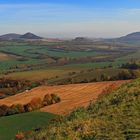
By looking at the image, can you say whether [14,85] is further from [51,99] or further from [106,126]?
[106,126]

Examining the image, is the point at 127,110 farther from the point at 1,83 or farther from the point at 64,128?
the point at 1,83

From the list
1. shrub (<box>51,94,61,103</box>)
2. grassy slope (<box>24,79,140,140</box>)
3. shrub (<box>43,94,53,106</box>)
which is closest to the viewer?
grassy slope (<box>24,79,140,140</box>)

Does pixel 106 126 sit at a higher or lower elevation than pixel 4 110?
higher

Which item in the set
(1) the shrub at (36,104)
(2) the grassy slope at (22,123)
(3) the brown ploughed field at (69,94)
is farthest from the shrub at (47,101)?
(2) the grassy slope at (22,123)

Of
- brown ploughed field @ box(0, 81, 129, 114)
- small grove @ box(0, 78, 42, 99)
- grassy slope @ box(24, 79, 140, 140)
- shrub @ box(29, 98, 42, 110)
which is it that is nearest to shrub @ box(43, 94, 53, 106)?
shrub @ box(29, 98, 42, 110)

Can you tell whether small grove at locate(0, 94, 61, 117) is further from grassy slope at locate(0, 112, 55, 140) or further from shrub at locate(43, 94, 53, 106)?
grassy slope at locate(0, 112, 55, 140)

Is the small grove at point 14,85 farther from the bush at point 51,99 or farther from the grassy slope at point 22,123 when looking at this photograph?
the grassy slope at point 22,123

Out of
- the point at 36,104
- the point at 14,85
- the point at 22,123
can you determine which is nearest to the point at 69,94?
the point at 36,104

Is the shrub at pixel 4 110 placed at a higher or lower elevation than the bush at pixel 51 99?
lower

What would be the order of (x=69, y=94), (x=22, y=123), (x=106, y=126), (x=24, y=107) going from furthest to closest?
1. (x=69, y=94)
2. (x=24, y=107)
3. (x=22, y=123)
4. (x=106, y=126)

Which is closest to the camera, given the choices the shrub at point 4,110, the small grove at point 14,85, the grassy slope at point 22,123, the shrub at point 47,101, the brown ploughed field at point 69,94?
the grassy slope at point 22,123

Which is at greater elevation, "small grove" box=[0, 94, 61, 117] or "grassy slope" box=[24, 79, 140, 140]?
"grassy slope" box=[24, 79, 140, 140]
